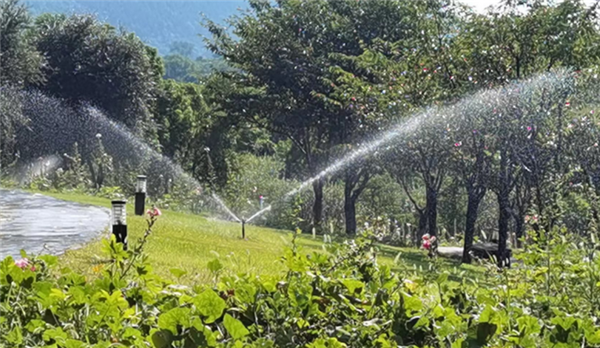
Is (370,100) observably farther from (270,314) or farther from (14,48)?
(270,314)

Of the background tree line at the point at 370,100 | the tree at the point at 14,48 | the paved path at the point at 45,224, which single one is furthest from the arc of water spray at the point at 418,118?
the tree at the point at 14,48

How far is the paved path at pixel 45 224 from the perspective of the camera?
728cm

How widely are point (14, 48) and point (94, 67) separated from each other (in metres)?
7.20

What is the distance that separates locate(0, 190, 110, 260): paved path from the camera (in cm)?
728

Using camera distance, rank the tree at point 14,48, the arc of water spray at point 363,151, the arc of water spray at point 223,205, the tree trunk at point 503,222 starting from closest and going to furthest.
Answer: the tree trunk at point 503,222 → the arc of water spray at point 363,151 → the arc of water spray at point 223,205 → the tree at point 14,48

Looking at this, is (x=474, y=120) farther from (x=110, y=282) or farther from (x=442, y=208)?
(x=442, y=208)

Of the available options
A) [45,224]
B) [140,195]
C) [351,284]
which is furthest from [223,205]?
[351,284]

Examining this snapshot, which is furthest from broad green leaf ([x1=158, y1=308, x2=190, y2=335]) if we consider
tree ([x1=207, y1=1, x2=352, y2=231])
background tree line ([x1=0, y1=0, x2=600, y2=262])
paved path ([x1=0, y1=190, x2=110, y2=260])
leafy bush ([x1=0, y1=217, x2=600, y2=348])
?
tree ([x1=207, y1=1, x2=352, y2=231])

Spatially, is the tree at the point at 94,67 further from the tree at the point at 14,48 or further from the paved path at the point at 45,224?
the paved path at the point at 45,224

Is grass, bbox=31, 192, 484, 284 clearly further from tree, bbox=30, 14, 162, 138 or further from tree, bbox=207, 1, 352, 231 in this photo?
tree, bbox=30, 14, 162, 138

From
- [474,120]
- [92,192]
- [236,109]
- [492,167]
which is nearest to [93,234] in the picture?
[474,120]

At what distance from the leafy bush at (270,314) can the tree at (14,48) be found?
74.8ft

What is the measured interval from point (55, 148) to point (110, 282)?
29318 millimetres

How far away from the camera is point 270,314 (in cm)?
188
